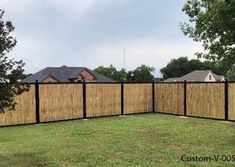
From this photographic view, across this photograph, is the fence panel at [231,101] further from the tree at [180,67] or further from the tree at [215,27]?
the tree at [180,67]

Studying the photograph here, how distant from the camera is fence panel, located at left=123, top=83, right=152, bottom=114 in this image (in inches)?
797

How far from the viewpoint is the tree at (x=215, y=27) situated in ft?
31.8

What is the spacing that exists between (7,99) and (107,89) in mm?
10749

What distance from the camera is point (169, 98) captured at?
65.8ft

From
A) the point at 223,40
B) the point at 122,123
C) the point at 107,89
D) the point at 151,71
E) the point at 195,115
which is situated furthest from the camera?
the point at 151,71

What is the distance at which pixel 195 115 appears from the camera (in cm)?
1833

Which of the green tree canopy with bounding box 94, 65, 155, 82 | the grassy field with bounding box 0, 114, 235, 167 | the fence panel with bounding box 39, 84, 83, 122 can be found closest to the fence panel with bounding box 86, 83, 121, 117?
the fence panel with bounding box 39, 84, 83, 122

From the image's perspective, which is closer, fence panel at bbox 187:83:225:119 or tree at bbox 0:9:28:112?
tree at bbox 0:9:28:112

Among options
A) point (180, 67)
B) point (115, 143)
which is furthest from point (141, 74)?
point (115, 143)

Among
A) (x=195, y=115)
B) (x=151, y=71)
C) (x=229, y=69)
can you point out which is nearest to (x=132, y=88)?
(x=195, y=115)

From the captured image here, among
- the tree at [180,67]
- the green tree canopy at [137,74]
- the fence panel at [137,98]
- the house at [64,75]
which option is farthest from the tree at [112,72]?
the fence panel at [137,98]

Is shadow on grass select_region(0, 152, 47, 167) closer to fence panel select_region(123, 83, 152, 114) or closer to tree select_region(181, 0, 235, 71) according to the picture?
tree select_region(181, 0, 235, 71)

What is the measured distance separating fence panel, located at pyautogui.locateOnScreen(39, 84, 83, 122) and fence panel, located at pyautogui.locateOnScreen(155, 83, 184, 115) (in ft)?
15.7

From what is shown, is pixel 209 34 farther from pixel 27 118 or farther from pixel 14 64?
pixel 27 118
